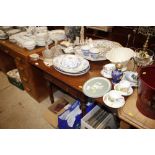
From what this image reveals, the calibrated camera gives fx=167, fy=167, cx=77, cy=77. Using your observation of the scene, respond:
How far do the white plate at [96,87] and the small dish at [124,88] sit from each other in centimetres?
6

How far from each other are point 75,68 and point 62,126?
1.98ft

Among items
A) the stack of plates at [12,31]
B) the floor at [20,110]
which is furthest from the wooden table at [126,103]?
the stack of plates at [12,31]

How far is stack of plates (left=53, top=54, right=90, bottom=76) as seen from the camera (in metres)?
1.29

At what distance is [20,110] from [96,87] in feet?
3.89

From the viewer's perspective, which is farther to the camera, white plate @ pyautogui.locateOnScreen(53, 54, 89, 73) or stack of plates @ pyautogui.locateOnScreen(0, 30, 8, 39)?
stack of plates @ pyautogui.locateOnScreen(0, 30, 8, 39)

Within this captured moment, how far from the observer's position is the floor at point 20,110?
1.78 metres

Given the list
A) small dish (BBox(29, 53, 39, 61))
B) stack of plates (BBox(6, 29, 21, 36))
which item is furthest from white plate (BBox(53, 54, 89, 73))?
stack of plates (BBox(6, 29, 21, 36))

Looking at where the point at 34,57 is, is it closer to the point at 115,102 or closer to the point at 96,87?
the point at 96,87

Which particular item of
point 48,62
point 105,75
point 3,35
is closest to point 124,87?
point 105,75

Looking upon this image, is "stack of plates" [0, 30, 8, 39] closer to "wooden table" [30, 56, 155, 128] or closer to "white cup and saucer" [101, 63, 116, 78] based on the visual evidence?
"wooden table" [30, 56, 155, 128]

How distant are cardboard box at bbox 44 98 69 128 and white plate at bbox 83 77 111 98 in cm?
66

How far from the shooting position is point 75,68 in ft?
4.32
